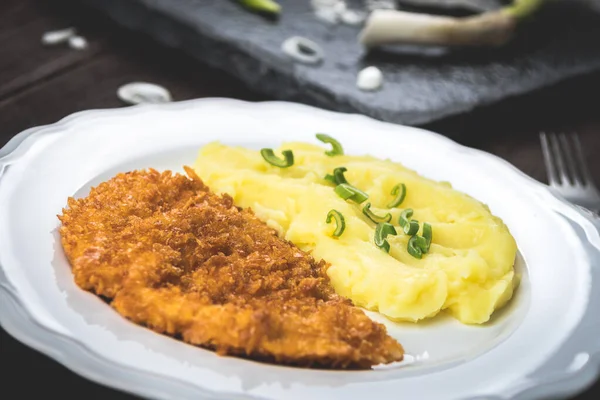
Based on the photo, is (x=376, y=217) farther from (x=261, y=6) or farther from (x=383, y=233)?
(x=261, y=6)

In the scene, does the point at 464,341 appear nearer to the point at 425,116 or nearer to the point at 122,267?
the point at 122,267

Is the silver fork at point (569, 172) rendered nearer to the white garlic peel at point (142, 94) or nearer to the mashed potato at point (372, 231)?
the mashed potato at point (372, 231)

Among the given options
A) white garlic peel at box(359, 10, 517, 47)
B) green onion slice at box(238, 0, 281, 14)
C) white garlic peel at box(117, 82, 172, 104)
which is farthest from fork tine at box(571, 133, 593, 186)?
white garlic peel at box(117, 82, 172, 104)

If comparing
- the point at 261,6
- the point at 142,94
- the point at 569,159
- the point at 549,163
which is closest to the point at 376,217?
the point at 549,163

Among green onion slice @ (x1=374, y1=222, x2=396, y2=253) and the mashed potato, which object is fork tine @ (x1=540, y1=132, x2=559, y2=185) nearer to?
the mashed potato

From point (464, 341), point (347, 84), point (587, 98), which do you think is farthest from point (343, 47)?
point (464, 341)

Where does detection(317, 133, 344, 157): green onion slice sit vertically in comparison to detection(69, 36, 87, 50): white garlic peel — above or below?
above

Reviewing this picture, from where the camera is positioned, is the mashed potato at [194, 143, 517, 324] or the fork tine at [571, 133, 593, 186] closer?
the mashed potato at [194, 143, 517, 324]
